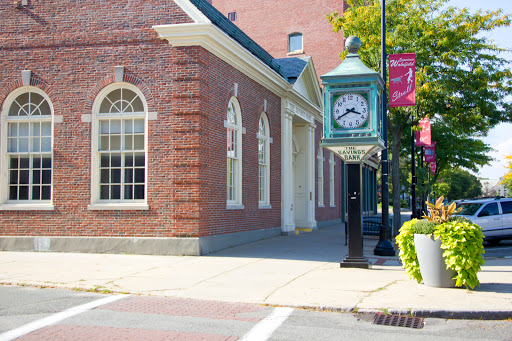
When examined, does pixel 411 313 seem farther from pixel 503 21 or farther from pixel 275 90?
pixel 503 21

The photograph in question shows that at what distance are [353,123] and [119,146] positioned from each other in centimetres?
647

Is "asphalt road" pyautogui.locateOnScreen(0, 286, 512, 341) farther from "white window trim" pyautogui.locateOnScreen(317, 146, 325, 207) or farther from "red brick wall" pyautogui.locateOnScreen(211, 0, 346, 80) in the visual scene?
"red brick wall" pyautogui.locateOnScreen(211, 0, 346, 80)

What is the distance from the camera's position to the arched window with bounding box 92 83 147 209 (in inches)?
553

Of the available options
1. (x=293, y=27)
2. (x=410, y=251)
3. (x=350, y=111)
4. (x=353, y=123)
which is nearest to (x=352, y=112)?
(x=350, y=111)

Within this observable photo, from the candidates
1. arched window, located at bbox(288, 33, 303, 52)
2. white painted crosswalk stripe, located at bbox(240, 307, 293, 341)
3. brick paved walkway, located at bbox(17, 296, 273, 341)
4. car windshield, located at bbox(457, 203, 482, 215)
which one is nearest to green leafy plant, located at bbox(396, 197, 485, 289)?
white painted crosswalk stripe, located at bbox(240, 307, 293, 341)

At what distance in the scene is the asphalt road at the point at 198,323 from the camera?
621 centimetres

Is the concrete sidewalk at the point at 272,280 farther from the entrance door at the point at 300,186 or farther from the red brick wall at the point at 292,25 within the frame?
the red brick wall at the point at 292,25

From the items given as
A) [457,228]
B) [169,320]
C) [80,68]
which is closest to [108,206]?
[80,68]

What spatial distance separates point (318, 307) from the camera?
7664 mm

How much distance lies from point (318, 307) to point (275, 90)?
13000mm

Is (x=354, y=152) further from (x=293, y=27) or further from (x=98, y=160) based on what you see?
(x=293, y=27)

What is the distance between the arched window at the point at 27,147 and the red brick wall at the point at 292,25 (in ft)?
69.2

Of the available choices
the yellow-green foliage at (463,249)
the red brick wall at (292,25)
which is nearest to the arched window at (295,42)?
the red brick wall at (292,25)

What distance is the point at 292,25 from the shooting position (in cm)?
3562
